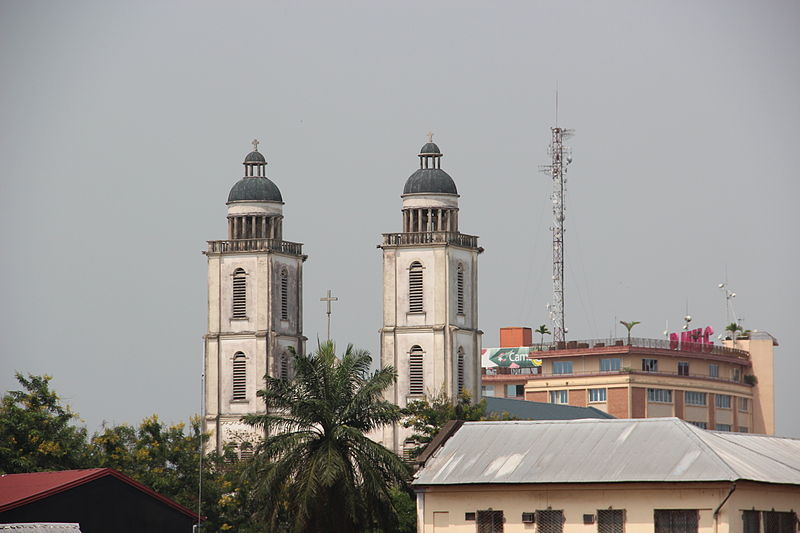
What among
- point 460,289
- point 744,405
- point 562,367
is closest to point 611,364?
point 562,367

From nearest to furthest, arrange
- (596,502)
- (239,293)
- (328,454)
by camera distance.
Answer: (596,502)
(328,454)
(239,293)

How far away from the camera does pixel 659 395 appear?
544 feet

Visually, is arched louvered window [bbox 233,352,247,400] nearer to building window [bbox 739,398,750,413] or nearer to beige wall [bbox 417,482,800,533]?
building window [bbox 739,398,750,413]

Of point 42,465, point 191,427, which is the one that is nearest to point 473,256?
point 191,427

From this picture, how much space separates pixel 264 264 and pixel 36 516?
66926 millimetres

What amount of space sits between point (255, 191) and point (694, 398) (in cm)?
5468

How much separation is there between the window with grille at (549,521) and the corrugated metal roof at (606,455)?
0.98 metres

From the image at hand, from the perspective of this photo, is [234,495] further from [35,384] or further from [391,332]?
[391,332]

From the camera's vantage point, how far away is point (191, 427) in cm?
9256

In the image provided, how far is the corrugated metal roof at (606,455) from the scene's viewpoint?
5862 cm

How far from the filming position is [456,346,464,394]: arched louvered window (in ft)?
Result: 407

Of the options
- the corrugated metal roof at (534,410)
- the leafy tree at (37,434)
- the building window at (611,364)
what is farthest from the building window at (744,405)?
the leafy tree at (37,434)

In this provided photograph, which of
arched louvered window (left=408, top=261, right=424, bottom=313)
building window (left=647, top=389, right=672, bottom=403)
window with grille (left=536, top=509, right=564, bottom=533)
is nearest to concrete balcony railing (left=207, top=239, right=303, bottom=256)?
arched louvered window (left=408, top=261, right=424, bottom=313)

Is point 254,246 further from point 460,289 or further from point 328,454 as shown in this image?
point 328,454
